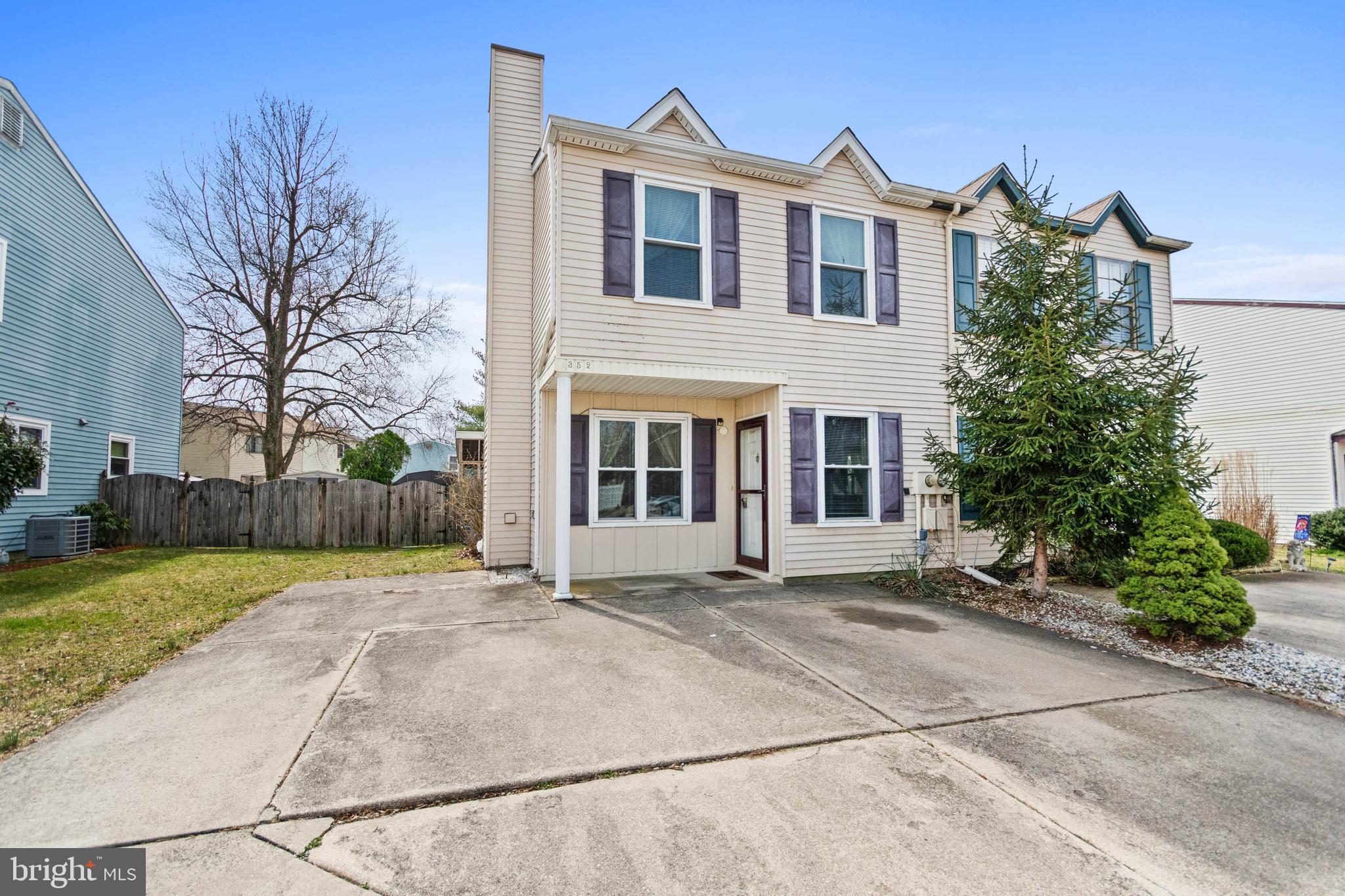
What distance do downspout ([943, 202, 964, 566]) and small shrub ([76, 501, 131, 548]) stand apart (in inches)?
596

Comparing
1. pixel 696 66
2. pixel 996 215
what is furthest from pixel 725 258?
pixel 996 215

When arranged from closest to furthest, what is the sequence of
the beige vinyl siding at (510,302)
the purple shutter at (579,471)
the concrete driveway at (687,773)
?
the concrete driveway at (687,773) → the purple shutter at (579,471) → the beige vinyl siding at (510,302)

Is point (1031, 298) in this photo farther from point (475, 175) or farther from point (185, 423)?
point (185, 423)

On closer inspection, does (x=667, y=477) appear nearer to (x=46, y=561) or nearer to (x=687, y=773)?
(x=687, y=773)

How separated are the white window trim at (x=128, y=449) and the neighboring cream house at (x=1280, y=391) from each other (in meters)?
23.3

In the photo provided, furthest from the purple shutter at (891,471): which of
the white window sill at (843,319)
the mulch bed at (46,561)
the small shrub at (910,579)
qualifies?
the mulch bed at (46,561)

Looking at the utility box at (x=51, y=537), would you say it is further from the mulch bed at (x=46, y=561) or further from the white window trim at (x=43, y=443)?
the white window trim at (x=43, y=443)

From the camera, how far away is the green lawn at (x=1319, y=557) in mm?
10500

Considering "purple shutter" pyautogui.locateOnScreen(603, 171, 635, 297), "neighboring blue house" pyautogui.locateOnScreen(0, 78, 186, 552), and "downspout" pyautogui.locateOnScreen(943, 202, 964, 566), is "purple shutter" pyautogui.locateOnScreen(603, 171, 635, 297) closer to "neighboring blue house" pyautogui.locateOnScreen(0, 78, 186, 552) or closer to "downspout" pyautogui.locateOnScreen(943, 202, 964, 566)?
"downspout" pyautogui.locateOnScreen(943, 202, 964, 566)

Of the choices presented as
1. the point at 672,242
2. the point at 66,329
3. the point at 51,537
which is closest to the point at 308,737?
the point at 672,242

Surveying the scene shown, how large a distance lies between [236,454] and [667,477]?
2218 cm

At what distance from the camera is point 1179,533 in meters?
5.34

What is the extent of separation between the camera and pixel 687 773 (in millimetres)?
2961

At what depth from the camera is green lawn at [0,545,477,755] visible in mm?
4027
